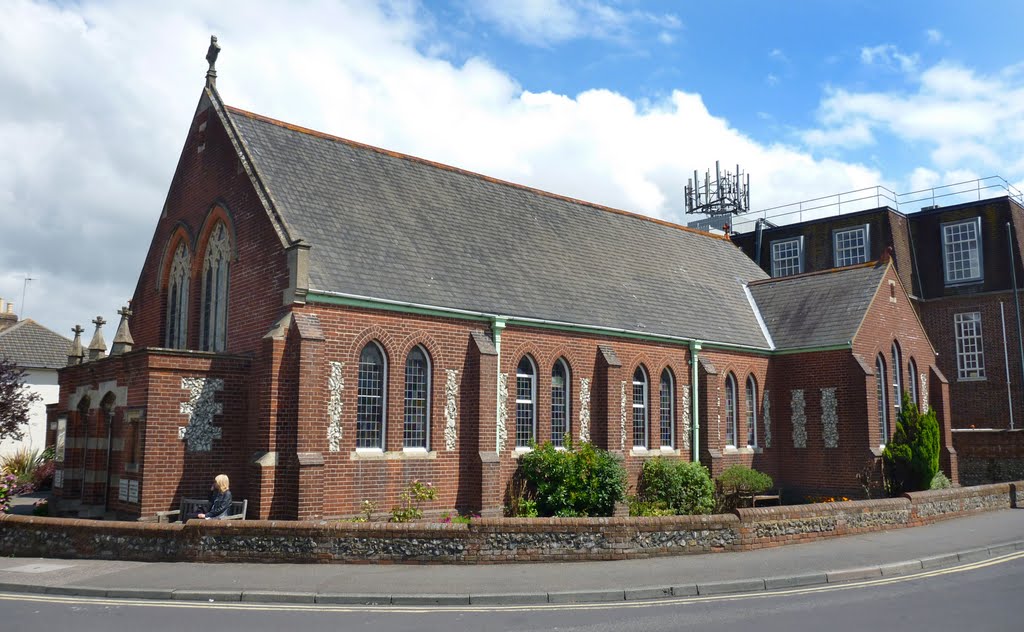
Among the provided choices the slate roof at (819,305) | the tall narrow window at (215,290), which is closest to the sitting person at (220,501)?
the tall narrow window at (215,290)

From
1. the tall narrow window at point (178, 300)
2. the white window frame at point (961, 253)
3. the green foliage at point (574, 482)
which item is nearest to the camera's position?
the green foliage at point (574, 482)

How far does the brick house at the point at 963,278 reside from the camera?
35.9 metres

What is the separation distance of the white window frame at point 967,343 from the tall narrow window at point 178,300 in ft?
109

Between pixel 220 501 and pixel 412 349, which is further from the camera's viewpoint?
pixel 412 349

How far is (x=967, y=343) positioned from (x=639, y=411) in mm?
21471

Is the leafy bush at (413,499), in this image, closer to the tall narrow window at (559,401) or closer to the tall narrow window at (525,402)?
the tall narrow window at (525,402)

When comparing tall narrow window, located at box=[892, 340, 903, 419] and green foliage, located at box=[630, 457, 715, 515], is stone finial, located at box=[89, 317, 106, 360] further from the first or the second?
tall narrow window, located at box=[892, 340, 903, 419]

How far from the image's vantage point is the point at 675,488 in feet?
75.4

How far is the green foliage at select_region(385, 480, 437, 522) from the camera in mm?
18344

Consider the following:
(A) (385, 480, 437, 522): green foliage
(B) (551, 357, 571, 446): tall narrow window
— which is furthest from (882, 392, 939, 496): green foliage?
(A) (385, 480, 437, 522): green foliage

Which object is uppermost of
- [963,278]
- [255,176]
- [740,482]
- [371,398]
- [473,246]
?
[963,278]

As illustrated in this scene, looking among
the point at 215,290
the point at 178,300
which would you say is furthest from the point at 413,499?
the point at 178,300

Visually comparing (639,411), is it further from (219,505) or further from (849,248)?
(849,248)

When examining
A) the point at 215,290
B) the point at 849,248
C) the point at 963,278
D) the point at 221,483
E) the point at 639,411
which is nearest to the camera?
the point at 221,483
